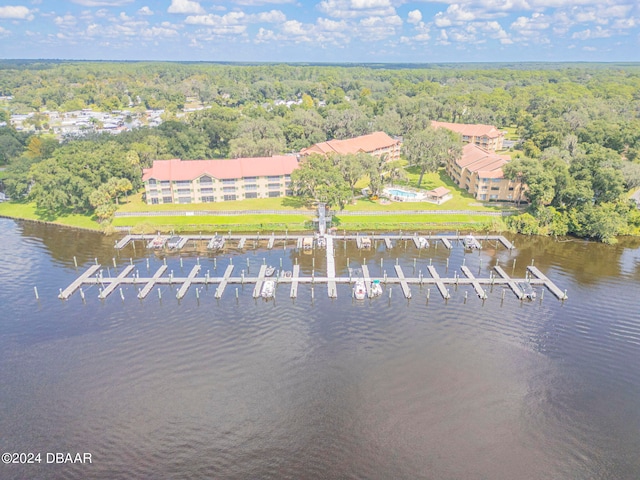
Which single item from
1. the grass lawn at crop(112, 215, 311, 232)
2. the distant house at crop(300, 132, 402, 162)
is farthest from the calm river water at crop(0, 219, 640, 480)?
the distant house at crop(300, 132, 402, 162)

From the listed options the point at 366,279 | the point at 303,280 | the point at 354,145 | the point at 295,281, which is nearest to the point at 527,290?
the point at 366,279

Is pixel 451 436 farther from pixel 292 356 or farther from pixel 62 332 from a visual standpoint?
pixel 62 332

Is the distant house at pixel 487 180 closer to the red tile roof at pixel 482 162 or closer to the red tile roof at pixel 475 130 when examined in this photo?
the red tile roof at pixel 482 162

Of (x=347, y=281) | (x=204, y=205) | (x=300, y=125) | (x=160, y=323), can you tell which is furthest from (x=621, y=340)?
(x=300, y=125)

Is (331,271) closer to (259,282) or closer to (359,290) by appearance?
(359,290)

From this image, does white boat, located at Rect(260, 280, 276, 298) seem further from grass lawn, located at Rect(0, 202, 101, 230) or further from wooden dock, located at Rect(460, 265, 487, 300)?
grass lawn, located at Rect(0, 202, 101, 230)
